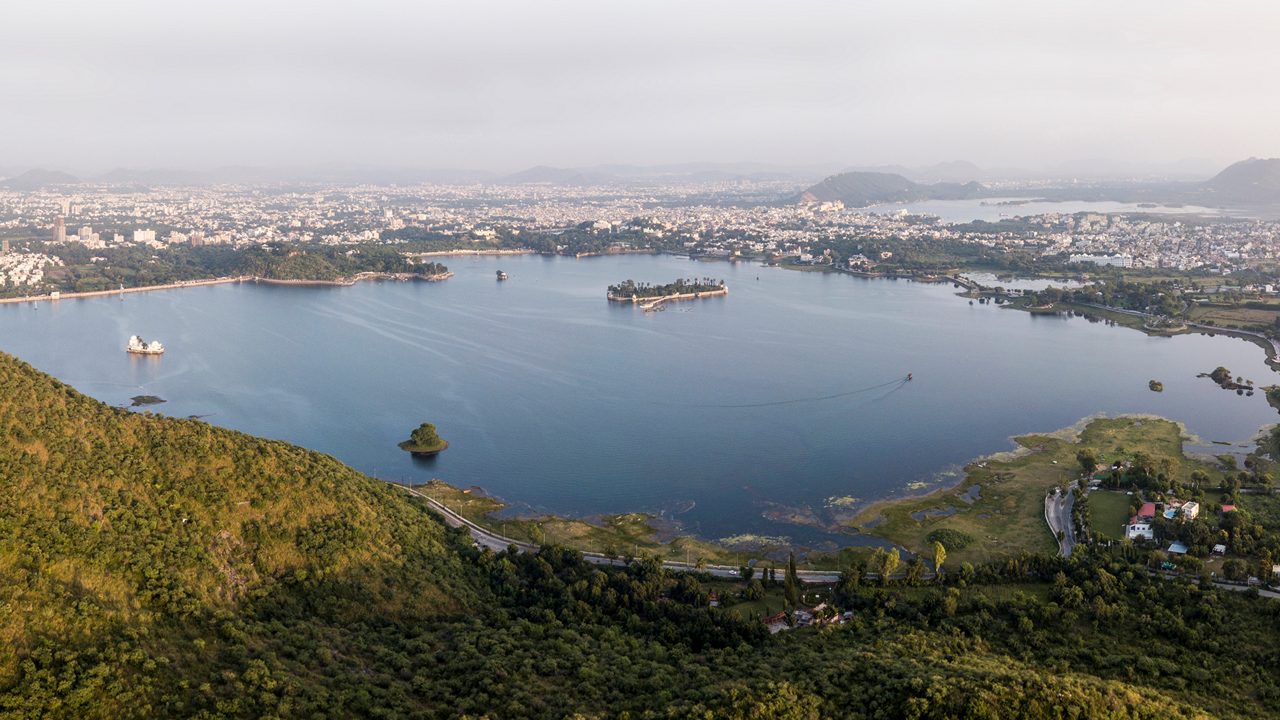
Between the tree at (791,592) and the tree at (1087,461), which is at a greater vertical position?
the tree at (1087,461)

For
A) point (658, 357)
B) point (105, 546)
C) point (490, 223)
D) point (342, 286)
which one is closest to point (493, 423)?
point (658, 357)

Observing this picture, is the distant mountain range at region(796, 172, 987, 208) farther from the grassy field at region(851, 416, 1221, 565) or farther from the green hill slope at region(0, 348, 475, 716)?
the green hill slope at region(0, 348, 475, 716)

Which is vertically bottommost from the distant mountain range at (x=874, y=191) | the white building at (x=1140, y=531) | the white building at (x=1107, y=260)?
the white building at (x=1140, y=531)

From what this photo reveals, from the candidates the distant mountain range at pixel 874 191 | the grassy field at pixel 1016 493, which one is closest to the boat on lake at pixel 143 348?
the grassy field at pixel 1016 493

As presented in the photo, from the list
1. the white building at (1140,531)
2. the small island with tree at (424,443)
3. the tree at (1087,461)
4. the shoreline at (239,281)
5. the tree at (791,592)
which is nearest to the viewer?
the tree at (791,592)

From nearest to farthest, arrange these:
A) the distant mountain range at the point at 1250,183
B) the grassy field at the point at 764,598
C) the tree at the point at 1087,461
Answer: the grassy field at the point at 764,598
the tree at the point at 1087,461
the distant mountain range at the point at 1250,183

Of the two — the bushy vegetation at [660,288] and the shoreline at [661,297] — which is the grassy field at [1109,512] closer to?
the shoreline at [661,297]
